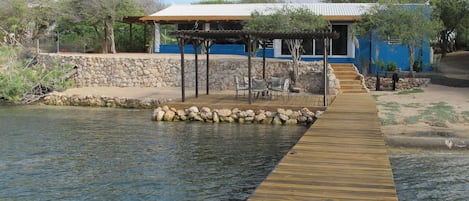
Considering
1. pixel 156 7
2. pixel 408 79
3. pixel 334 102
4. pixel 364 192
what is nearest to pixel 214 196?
pixel 364 192

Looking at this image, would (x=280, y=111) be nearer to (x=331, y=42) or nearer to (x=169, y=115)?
(x=169, y=115)

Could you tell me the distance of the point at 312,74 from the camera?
21234 millimetres

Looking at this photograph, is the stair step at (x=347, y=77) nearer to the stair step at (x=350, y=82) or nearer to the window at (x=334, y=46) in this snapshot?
the stair step at (x=350, y=82)

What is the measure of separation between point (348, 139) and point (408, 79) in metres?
13.5

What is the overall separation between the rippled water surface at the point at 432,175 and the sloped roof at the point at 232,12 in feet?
49.7

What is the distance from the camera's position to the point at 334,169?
7.37m

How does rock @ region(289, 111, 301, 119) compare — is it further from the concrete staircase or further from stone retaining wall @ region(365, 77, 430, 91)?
stone retaining wall @ region(365, 77, 430, 91)

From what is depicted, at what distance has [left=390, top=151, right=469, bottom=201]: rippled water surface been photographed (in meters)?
8.37

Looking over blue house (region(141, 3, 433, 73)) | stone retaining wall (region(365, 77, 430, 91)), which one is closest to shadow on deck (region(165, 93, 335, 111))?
stone retaining wall (region(365, 77, 430, 91))

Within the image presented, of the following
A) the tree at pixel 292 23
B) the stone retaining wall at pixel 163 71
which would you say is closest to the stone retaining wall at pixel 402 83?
the stone retaining wall at pixel 163 71

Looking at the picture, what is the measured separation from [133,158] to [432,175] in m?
5.72

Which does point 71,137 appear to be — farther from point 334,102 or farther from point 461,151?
point 461,151

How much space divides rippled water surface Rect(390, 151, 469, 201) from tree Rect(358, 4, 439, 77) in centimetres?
1111

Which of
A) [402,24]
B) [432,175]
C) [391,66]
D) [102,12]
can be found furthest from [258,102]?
[102,12]
